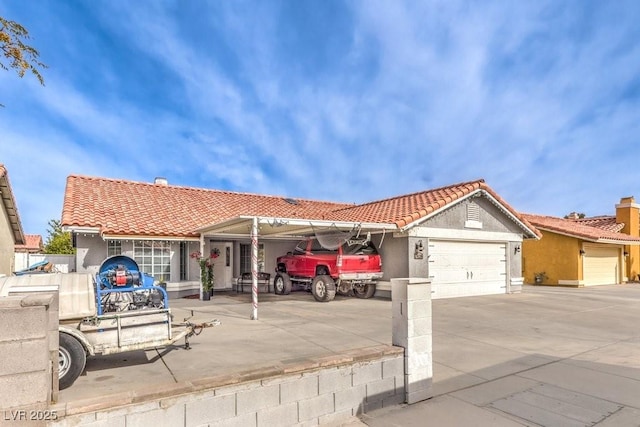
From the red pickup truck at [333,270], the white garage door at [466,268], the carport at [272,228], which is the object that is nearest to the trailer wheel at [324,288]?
the red pickup truck at [333,270]

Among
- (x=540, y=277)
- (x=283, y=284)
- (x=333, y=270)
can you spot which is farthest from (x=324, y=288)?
(x=540, y=277)

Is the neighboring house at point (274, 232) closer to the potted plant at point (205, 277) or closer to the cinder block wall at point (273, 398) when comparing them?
the potted plant at point (205, 277)

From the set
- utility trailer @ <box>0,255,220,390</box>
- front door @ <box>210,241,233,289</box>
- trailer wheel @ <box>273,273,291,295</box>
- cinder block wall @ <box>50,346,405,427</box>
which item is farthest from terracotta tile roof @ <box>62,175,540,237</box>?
cinder block wall @ <box>50,346,405,427</box>

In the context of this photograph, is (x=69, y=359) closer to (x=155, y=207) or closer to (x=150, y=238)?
(x=150, y=238)

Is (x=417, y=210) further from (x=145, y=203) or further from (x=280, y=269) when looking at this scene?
(x=145, y=203)

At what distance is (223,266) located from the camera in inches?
666

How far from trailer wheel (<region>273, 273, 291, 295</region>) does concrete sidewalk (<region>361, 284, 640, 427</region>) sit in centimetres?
635

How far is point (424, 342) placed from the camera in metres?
5.11

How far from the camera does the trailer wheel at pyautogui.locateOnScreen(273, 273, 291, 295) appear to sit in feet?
49.7

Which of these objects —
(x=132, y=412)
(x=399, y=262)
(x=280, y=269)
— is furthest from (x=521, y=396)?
(x=280, y=269)

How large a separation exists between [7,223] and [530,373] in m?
18.5

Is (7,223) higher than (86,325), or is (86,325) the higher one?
(7,223)

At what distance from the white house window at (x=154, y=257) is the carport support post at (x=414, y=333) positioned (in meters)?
11.4

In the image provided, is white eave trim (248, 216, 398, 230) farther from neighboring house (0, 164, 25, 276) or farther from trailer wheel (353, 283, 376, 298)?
neighboring house (0, 164, 25, 276)
